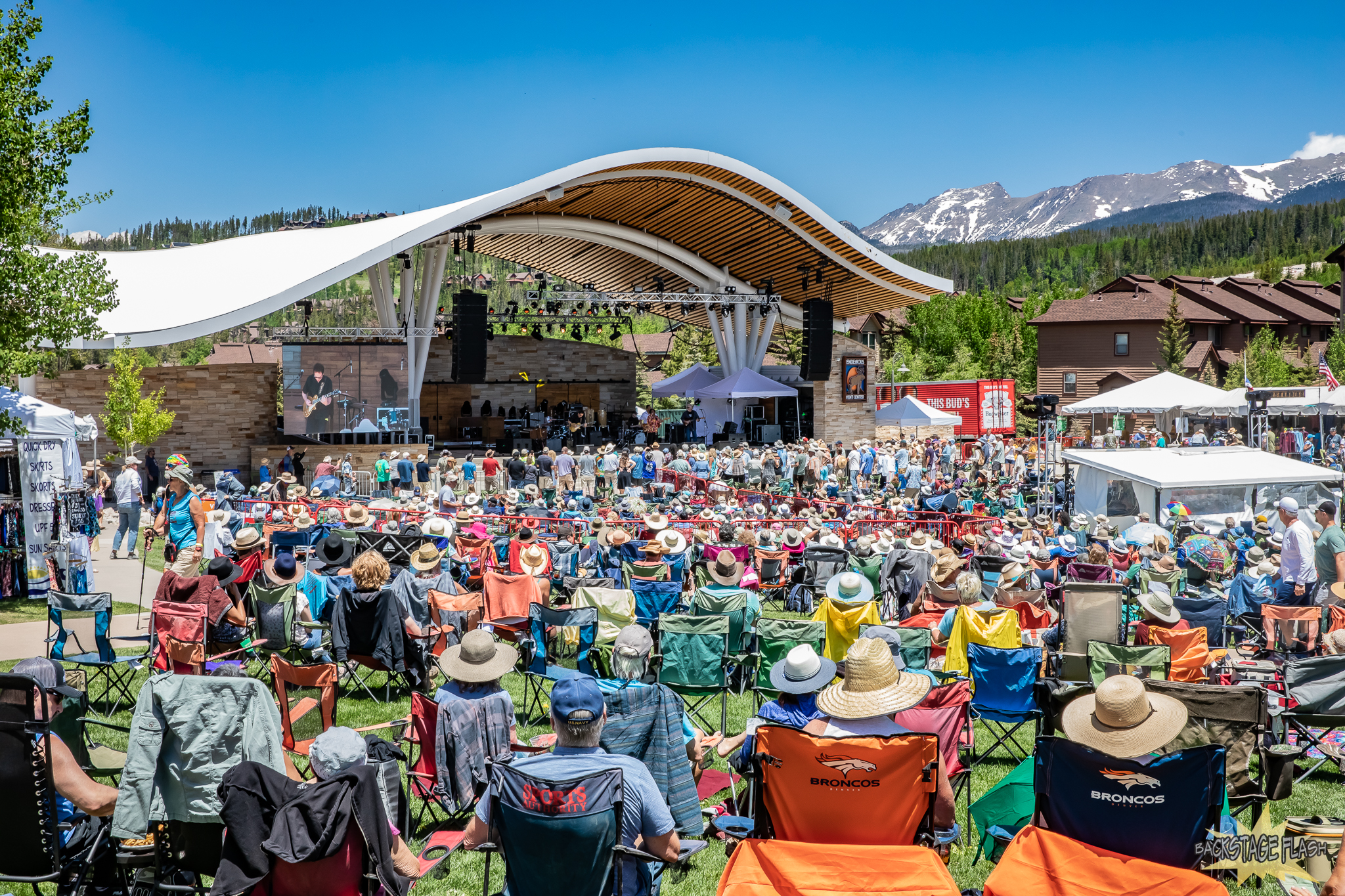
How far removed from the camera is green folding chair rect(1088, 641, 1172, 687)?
6.09 meters

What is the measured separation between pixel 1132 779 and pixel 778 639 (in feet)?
9.95

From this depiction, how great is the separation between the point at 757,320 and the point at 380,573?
27.4 m

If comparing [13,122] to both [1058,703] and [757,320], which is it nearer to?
[1058,703]

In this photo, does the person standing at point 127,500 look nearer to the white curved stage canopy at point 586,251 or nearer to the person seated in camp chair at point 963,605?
the white curved stage canopy at point 586,251

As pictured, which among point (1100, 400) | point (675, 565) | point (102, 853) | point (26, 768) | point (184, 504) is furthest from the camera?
point (1100, 400)

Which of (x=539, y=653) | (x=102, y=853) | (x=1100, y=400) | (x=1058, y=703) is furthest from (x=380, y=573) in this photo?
(x=1100, y=400)

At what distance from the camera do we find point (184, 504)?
420 inches

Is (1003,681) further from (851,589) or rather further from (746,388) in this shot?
(746,388)

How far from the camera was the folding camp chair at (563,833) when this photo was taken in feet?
10.8

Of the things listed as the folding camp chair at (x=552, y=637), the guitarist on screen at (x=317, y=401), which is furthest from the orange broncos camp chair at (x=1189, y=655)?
the guitarist on screen at (x=317, y=401)

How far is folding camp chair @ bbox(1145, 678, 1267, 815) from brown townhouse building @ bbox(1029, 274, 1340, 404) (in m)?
48.9

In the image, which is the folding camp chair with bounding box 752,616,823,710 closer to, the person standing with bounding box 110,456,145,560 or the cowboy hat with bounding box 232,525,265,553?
the cowboy hat with bounding box 232,525,265,553

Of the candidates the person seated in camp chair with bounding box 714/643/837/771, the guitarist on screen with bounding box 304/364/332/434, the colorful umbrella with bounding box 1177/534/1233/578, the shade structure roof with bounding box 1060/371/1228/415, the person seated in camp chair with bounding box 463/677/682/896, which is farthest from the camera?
the guitarist on screen with bounding box 304/364/332/434

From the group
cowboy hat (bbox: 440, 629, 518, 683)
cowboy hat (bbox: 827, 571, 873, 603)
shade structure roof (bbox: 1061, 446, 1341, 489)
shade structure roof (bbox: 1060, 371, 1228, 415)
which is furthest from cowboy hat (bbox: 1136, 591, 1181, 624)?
shade structure roof (bbox: 1060, 371, 1228, 415)
